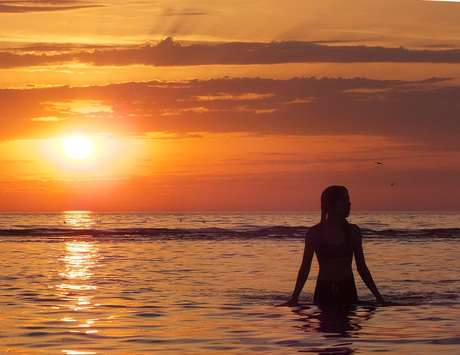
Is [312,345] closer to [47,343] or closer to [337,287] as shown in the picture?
[337,287]

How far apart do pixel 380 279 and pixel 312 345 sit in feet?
35.8

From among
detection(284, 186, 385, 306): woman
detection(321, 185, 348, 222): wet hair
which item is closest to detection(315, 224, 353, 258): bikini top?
detection(284, 186, 385, 306): woman

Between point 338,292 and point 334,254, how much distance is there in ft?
1.93

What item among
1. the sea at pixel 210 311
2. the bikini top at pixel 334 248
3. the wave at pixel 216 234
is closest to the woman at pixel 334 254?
the bikini top at pixel 334 248

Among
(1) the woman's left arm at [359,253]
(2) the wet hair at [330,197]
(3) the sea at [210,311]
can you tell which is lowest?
(3) the sea at [210,311]

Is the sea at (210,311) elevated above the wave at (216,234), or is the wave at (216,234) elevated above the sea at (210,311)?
the wave at (216,234)

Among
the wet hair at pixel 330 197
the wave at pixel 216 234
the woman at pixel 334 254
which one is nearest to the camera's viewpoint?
the wet hair at pixel 330 197

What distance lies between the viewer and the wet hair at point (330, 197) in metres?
10.7

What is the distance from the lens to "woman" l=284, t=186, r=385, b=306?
11.0 m

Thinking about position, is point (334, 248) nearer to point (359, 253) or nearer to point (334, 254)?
point (334, 254)

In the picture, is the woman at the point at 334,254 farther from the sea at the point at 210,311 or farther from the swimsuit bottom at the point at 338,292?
the sea at the point at 210,311

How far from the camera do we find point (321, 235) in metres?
11.2

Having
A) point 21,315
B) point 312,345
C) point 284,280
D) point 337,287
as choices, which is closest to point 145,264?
point 284,280

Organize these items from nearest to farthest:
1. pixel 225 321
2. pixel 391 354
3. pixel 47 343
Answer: pixel 391 354 → pixel 47 343 → pixel 225 321
